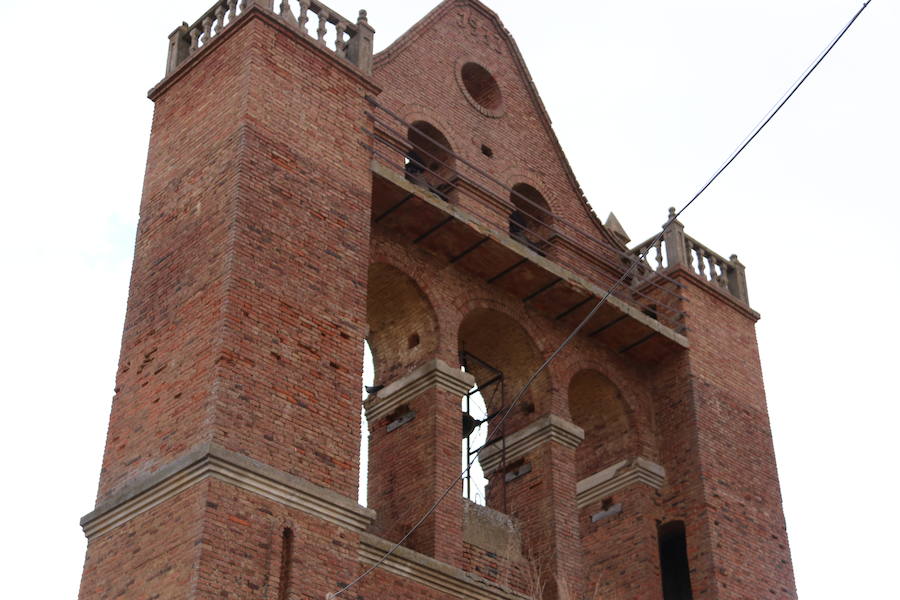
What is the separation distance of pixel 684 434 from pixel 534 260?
11.0 ft

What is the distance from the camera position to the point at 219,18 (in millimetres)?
19281

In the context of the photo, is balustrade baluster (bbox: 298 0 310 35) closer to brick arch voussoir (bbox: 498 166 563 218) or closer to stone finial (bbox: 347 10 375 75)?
stone finial (bbox: 347 10 375 75)

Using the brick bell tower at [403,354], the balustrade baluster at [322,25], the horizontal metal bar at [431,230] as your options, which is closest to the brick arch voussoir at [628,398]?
the brick bell tower at [403,354]

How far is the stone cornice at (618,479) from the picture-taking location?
21.1m

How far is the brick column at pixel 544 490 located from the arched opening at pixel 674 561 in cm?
189

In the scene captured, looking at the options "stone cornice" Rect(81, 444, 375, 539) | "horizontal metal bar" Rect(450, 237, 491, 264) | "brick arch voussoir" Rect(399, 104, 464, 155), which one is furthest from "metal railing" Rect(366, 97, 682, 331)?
"stone cornice" Rect(81, 444, 375, 539)

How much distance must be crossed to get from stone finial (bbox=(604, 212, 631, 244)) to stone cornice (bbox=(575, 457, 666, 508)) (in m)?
4.23

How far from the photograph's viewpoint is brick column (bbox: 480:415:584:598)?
19141 millimetres

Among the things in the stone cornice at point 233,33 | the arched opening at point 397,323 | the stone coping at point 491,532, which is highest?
the stone cornice at point 233,33

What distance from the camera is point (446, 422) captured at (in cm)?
1883

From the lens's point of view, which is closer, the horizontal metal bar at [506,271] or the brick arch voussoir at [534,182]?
the horizontal metal bar at [506,271]

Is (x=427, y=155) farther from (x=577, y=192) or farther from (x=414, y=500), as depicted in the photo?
(x=414, y=500)

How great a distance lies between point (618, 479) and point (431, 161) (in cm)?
516

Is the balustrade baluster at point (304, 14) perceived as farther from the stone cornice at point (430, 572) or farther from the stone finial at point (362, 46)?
the stone cornice at point (430, 572)
